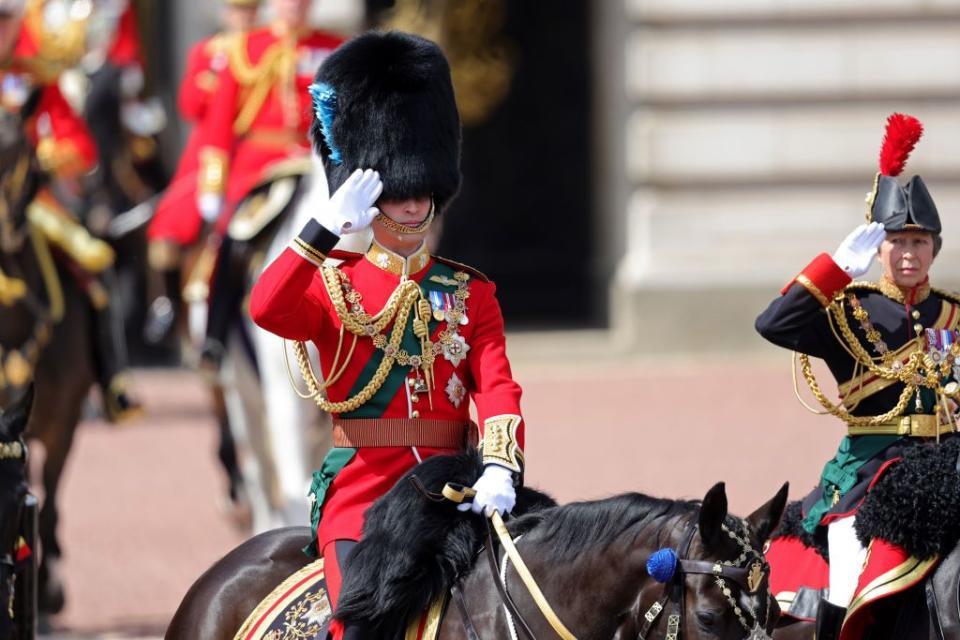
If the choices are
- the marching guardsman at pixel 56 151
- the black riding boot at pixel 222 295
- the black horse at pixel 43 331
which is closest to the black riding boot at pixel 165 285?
the marching guardsman at pixel 56 151

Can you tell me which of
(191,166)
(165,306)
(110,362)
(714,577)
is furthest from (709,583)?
(165,306)

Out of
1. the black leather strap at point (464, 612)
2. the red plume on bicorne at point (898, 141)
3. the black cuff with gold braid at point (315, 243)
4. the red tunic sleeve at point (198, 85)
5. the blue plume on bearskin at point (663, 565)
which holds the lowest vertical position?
the black leather strap at point (464, 612)

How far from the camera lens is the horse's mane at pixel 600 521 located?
371 centimetres

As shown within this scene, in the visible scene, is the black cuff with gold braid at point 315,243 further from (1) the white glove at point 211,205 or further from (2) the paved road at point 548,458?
(1) the white glove at point 211,205

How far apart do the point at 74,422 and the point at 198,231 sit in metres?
1.06

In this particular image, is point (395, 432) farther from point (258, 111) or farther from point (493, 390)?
point (258, 111)

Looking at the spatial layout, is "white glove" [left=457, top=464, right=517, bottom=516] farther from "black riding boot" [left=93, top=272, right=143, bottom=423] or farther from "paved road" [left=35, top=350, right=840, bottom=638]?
"black riding boot" [left=93, top=272, right=143, bottom=423]

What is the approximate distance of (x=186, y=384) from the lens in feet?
45.1

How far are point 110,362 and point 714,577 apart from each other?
4.81 metres

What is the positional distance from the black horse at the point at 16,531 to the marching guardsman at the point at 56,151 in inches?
124

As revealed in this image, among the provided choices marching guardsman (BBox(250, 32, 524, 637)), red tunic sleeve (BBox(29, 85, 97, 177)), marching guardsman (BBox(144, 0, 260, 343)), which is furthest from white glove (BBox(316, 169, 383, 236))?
marching guardsman (BBox(144, 0, 260, 343))

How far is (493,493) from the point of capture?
3861 mm

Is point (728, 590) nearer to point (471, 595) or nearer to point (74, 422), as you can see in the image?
point (471, 595)

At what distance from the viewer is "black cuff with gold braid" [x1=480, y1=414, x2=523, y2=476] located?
3.94 metres
